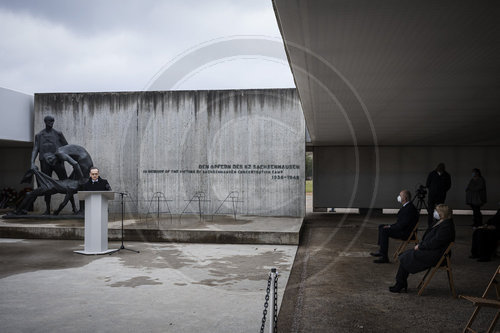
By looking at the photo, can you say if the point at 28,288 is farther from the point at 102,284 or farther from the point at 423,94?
the point at 423,94

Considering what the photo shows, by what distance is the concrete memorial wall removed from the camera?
12.7 m

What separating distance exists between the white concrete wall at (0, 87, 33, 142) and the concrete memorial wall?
936mm

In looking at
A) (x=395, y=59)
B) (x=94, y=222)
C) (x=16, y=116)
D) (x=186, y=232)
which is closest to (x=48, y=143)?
(x=16, y=116)

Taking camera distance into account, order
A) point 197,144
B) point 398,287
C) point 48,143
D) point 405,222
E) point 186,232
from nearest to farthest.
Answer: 1. point 398,287
2. point 405,222
3. point 186,232
4. point 48,143
5. point 197,144

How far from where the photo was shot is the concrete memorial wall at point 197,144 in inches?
498

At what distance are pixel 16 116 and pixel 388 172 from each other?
523 inches

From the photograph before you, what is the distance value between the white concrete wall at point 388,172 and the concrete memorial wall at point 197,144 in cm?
324

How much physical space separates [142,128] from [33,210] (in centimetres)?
501

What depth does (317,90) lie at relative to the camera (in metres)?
6.62

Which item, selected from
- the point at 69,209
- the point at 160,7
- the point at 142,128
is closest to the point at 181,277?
the point at 142,128

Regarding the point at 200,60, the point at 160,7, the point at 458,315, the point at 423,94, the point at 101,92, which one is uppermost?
the point at 160,7

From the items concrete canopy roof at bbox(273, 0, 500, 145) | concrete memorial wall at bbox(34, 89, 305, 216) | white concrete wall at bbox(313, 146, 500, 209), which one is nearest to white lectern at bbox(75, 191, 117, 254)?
concrete canopy roof at bbox(273, 0, 500, 145)

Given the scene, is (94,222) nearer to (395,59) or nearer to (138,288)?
(138,288)

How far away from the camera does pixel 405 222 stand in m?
6.60
